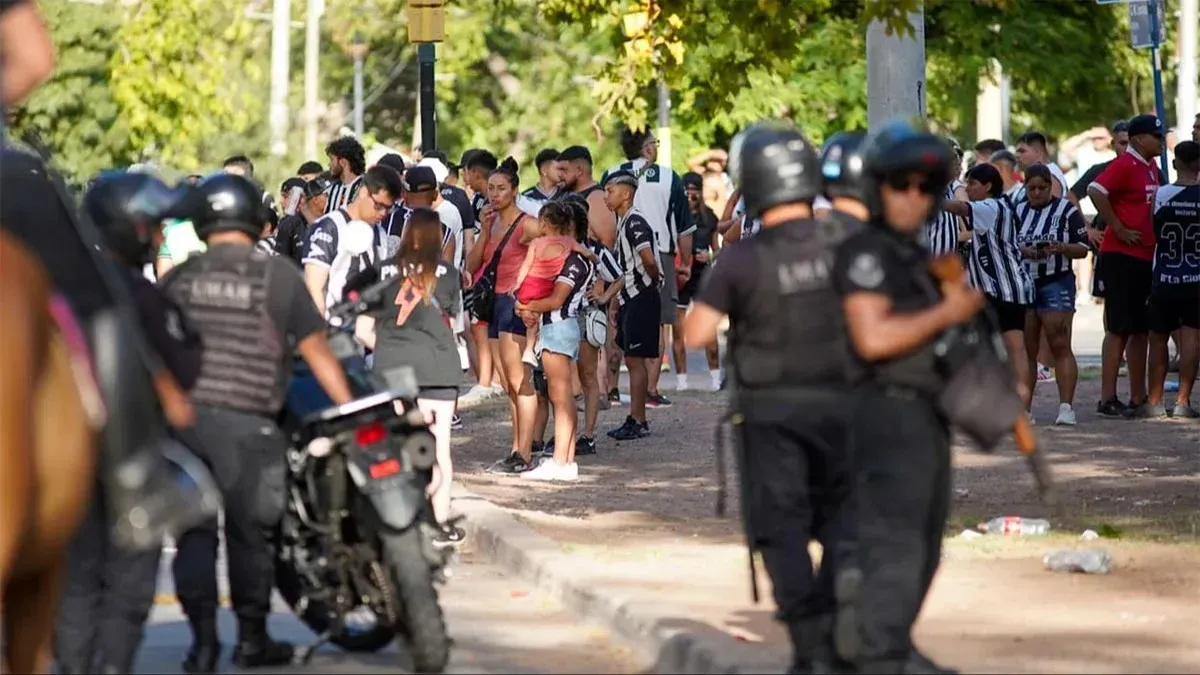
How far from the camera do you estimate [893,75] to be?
16688 mm

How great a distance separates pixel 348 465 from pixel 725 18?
6231 mm

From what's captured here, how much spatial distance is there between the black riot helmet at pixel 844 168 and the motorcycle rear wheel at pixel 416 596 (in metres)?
1.79

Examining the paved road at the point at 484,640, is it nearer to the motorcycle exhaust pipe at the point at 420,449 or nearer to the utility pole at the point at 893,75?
the motorcycle exhaust pipe at the point at 420,449

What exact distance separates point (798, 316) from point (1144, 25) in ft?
44.5

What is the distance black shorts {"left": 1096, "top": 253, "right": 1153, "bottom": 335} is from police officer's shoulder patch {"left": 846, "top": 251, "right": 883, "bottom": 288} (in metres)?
11.2

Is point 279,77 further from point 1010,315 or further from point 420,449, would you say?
point 420,449

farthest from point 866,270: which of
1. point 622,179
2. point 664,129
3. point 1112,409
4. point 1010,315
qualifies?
point 664,129

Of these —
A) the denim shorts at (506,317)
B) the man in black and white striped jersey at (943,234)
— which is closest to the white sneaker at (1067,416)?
the man in black and white striped jersey at (943,234)

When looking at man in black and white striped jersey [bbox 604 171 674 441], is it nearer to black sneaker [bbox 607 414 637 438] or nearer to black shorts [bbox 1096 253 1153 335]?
black sneaker [bbox 607 414 637 438]

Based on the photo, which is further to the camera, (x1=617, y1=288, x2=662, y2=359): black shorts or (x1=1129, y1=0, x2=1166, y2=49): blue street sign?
(x1=1129, y1=0, x2=1166, y2=49): blue street sign

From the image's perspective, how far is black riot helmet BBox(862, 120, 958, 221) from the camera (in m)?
7.98

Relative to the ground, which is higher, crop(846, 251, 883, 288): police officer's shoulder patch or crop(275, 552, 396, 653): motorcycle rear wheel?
crop(846, 251, 883, 288): police officer's shoulder patch

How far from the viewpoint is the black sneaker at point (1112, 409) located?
1898 cm

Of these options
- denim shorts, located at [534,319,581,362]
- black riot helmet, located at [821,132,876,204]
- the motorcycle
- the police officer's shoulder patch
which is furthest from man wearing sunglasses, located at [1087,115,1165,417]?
the police officer's shoulder patch
